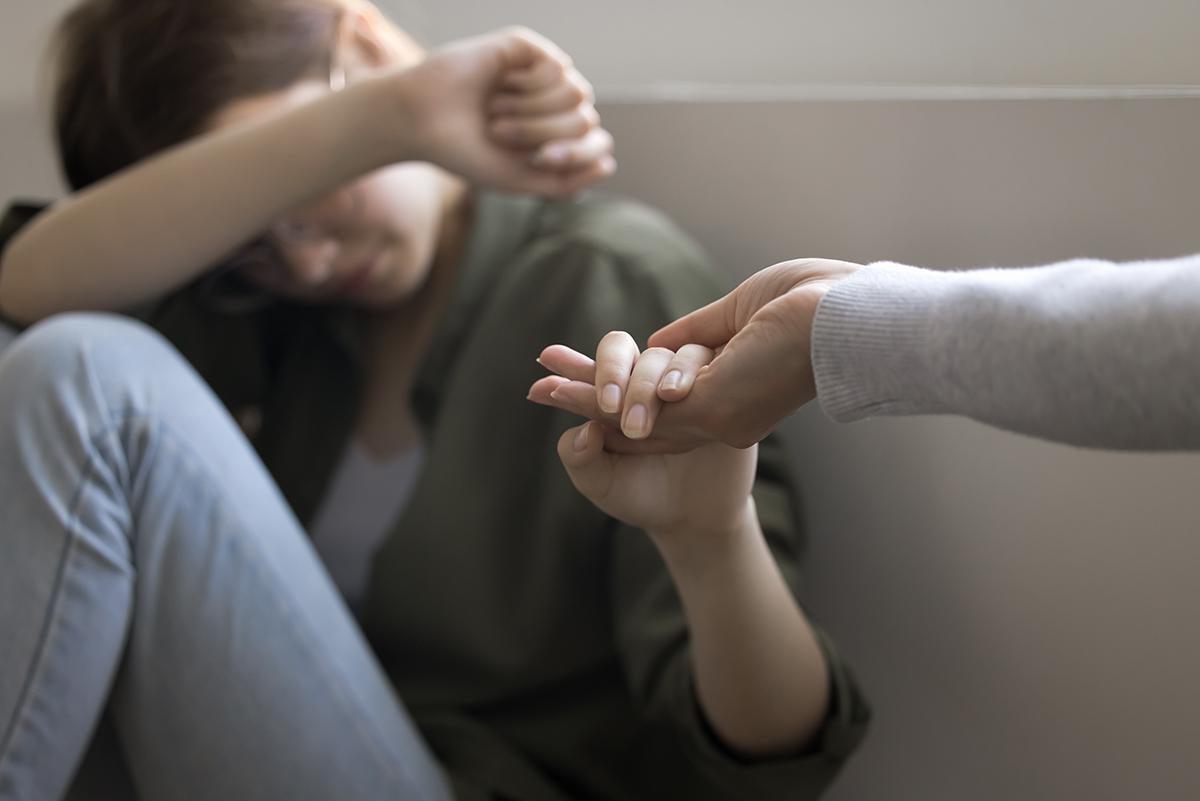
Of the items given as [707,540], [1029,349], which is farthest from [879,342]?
[707,540]

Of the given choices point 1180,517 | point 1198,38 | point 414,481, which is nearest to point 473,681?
point 414,481

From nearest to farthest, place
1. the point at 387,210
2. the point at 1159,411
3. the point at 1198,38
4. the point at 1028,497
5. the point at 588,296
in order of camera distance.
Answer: the point at 1159,411, the point at 1198,38, the point at 1028,497, the point at 588,296, the point at 387,210

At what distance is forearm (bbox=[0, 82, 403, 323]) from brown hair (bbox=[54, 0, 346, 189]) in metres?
0.03

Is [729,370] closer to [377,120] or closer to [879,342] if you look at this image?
[879,342]

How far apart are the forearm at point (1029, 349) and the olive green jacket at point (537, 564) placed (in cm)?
27

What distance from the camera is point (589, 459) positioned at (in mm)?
431

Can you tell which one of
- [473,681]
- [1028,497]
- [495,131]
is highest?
[495,131]

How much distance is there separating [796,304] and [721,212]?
1.28ft

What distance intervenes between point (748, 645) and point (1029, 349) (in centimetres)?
27

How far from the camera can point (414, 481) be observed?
81 centimetres

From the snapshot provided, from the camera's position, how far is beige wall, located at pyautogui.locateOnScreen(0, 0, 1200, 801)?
Result: 1.58 feet

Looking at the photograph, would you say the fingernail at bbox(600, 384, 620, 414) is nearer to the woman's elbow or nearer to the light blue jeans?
the light blue jeans

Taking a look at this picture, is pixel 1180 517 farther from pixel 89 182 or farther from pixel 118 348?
pixel 89 182

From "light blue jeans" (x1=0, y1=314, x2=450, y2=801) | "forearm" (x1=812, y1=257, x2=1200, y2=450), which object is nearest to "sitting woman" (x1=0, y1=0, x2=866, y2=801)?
"light blue jeans" (x1=0, y1=314, x2=450, y2=801)
